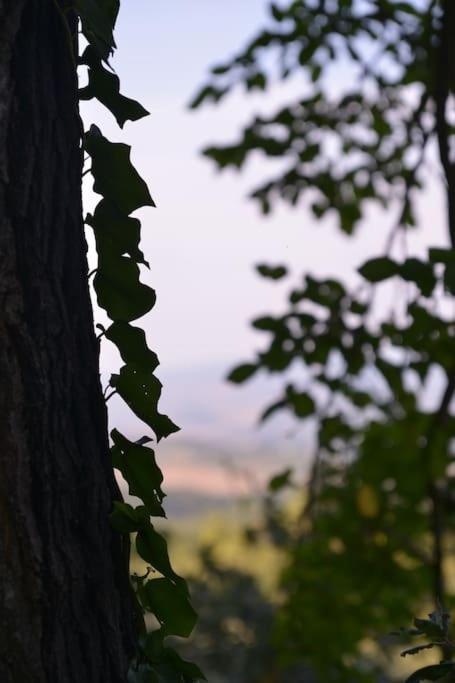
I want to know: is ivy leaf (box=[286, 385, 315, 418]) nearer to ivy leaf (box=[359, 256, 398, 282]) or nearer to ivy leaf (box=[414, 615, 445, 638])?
ivy leaf (box=[359, 256, 398, 282])

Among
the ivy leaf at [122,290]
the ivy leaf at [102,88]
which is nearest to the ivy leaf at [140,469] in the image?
the ivy leaf at [122,290]

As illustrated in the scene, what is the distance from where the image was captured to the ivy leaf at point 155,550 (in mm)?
1304

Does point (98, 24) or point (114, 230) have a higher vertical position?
point (98, 24)

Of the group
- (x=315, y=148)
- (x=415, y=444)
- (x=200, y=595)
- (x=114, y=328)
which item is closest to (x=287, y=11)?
(x=315, y=148)

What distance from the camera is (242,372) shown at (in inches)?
140

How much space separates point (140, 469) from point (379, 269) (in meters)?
1.24

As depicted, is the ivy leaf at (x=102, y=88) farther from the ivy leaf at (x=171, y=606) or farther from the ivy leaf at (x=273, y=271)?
the ivy leaf at (x=273, y=271)

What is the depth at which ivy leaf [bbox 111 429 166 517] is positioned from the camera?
1334 millimetres

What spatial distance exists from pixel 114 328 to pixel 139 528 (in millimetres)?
249

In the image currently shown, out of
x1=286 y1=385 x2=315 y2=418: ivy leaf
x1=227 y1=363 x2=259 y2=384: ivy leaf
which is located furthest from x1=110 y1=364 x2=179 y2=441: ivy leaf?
x1=286 y1=385 x2=315 y2=418: ivy leaf

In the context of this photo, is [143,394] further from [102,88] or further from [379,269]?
[379,269]

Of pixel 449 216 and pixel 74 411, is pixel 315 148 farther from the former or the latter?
pixel 74 411

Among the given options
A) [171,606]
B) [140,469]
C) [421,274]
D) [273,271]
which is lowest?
[171,606]

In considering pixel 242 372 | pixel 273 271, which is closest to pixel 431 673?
pixel 273 271
